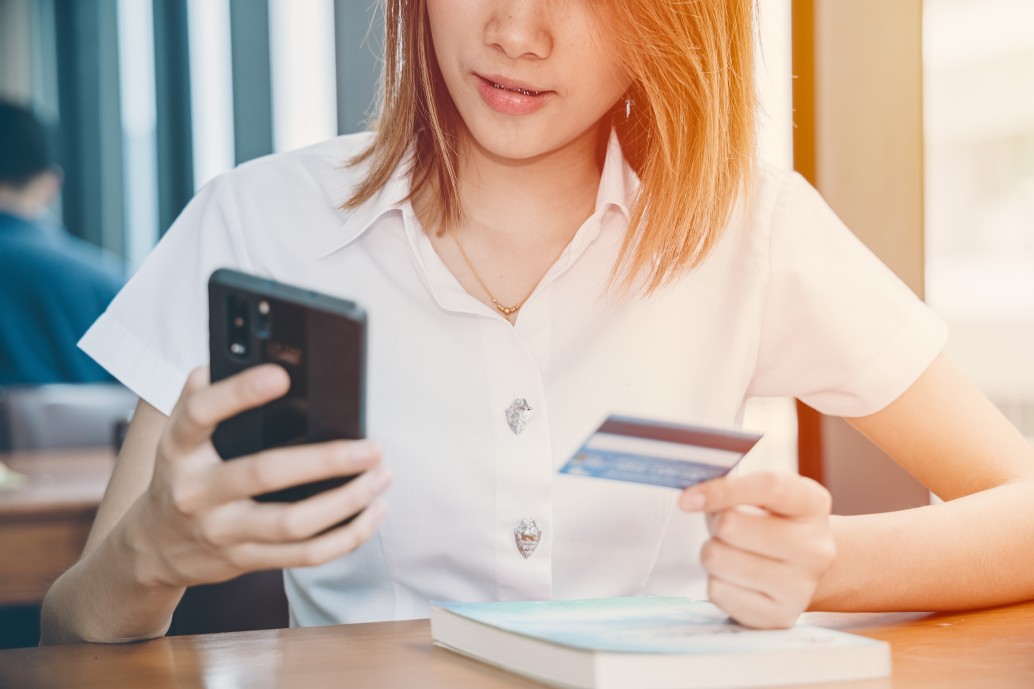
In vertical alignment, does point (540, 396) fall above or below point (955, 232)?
below

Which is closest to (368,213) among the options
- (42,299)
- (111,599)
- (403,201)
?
(403,201)

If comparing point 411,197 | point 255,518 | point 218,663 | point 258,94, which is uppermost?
point 258,94

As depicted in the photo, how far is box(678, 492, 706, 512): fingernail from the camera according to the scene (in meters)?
0.83

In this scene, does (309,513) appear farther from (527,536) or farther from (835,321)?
(835,321)

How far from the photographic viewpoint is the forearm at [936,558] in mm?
1050

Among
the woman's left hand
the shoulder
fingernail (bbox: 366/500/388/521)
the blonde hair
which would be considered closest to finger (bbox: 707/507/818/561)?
the woman's left hand

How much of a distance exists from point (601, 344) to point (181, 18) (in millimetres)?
4803

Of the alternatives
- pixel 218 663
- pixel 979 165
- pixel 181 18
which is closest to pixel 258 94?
pixel 181 18

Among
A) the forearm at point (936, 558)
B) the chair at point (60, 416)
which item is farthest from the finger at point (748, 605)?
the chair at point (60, 416)

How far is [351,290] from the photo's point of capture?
1303 mm

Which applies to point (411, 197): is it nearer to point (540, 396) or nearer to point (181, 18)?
point (540, 396)

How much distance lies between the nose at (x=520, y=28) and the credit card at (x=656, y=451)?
0.50 metres

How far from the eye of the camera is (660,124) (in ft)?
4.22

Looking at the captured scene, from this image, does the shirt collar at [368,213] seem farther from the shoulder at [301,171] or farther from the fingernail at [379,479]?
the fingernail at [379,479]
